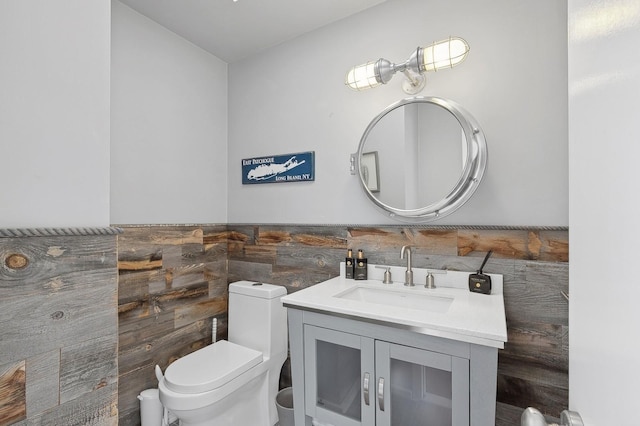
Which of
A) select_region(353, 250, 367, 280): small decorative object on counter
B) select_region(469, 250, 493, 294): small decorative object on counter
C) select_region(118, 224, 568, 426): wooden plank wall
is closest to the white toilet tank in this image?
select_region(118, 224, 568, 426): wooden plank wall

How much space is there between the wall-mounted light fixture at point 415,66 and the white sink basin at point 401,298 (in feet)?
3.79

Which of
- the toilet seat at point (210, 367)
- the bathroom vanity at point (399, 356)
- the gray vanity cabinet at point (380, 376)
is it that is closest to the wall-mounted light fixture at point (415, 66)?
the bathroom vanity at point (399, 356)

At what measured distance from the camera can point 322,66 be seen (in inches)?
81.7

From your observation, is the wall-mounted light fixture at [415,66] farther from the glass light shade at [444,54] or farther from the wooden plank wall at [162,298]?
the wooden plank wall at [162,298]

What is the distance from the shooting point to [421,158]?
1672 mm

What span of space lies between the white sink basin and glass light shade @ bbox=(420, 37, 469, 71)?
118 cm

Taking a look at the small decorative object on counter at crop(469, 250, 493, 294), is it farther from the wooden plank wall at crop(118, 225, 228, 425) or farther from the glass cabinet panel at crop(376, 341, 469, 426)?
the wooden plank wall at crop(118, 225, 228, 425)

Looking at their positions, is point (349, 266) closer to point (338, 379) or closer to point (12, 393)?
point (338, 379)

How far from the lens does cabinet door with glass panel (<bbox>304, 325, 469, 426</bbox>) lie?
111 cm

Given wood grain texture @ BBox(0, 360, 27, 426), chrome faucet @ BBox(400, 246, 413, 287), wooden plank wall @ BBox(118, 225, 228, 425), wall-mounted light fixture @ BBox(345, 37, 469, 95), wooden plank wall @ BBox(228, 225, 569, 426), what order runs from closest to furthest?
wood grain texture @ BBox(0, 360, 27, 426) < wooden plank wall @ BBox(228, 225, 569, 426) < wall-mounted light fixture @ BBox(345, 37, 469, 95) < chrome faucet @ BBox(400, 246, 413, 287) < wooden plank wall @ BBox(118, 225, 228, 425)

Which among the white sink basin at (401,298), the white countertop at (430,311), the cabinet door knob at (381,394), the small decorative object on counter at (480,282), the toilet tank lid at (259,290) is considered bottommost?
the cabinet door knob at (381,394)

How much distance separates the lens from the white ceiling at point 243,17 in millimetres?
1857

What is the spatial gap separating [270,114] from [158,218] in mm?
1107

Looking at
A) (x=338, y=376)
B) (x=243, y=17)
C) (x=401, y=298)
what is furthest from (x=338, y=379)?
(x=243, y=17)
